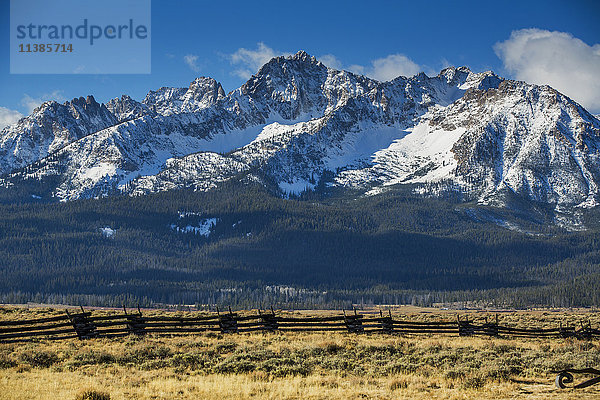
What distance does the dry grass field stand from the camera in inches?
878

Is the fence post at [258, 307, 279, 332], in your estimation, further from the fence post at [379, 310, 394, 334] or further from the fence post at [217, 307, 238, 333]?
the fence post at [379, 310, 394, 334]

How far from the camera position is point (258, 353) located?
31.0 metres

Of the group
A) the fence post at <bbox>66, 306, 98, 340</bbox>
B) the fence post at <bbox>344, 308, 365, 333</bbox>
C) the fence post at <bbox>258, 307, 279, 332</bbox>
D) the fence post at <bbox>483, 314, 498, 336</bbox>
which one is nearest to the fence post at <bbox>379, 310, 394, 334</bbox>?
the fence post at <bbox>344, 308, 365, 333</bbox>

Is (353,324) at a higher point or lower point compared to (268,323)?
lower

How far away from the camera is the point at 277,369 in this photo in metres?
27.0

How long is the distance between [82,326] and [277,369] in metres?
16.1

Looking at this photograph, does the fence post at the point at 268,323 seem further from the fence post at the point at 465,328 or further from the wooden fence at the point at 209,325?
the fence post at the point at 465,328

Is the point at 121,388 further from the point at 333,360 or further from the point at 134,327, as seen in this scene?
the point at 134,327

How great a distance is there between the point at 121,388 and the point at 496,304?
19032 cm

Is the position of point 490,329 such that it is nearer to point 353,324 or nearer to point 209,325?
point 353,324

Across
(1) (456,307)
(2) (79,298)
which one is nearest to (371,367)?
(1) (456,307)

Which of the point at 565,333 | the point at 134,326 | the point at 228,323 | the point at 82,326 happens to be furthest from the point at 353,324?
the point at 565,333

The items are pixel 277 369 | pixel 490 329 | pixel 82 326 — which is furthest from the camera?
pixel 490 329

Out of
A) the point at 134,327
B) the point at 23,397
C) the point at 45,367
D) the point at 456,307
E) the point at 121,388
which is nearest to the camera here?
the point at 23,397
